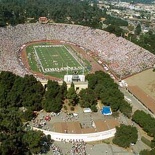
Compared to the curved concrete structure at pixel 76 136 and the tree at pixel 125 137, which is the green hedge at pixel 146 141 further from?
the curved concrete structure at pixel 76 136

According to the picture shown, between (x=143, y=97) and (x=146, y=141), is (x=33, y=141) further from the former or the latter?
(x=143, y=97)

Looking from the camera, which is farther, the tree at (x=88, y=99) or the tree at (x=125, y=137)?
the tree at (x=88, y=99)

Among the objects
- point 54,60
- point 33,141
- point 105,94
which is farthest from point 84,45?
point 33,141

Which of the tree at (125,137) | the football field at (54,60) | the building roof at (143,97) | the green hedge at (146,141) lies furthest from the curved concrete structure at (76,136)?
the football field at (54,60)

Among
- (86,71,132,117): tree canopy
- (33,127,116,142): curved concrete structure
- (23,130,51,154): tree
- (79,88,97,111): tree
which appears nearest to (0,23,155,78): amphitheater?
(86,71,132,117): tree canopy

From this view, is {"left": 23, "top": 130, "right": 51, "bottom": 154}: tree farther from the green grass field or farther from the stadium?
the green grass field

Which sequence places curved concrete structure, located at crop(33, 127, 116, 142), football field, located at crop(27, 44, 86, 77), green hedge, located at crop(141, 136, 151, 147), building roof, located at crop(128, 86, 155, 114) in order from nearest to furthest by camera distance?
curved concrete structure, located at crop(33, 127, 116, 142) → green hedge, located at crop(141, 136, 151, 147) → building roof, located at crop(128, 86, 155, 114) → football field, located at crop(27, 44, 86, 77)
